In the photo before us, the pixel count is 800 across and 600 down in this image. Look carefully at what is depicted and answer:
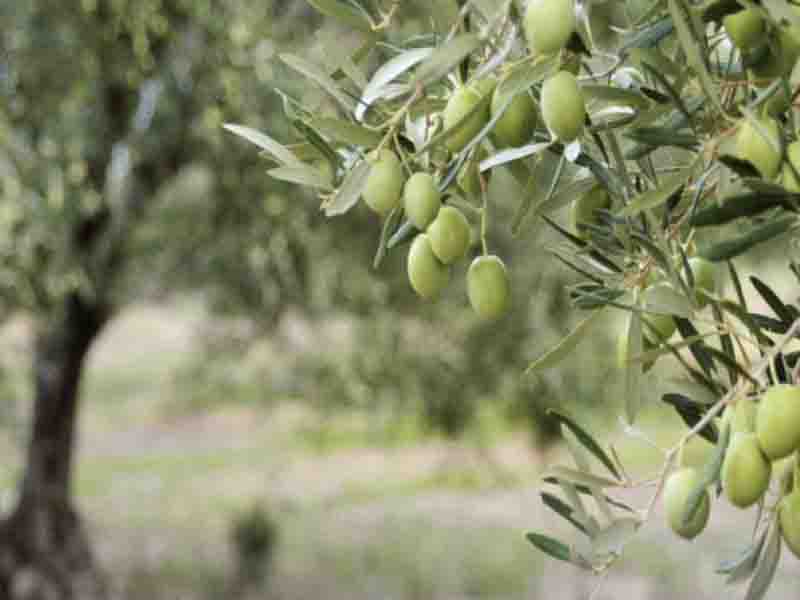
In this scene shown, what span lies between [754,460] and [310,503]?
24.5 ft

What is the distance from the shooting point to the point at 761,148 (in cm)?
37

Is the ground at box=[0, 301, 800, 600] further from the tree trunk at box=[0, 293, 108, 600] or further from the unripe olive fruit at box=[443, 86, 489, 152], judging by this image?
the unripe olive fruit at box=[443, 86, 489, 152]

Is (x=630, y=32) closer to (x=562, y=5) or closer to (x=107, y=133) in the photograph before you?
(x=562, y=5)

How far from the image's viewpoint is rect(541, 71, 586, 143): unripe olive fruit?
38 cm

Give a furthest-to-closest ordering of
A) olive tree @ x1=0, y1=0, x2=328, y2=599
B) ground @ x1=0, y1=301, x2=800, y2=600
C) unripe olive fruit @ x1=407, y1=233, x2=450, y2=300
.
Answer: ground @ x1=0, y1=301, x2=800, y2=600 < olive tree @ x1=0, y1=0, x2=328, y2=599 < unripe olive fruit @ x1=407, y1=233, x2=450, y2=300

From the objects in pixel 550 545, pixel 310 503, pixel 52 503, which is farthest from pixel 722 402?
pixel 310 503

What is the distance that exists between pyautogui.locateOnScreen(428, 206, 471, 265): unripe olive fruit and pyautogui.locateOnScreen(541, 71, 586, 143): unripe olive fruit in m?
0.06

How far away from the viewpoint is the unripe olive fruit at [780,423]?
36 cm

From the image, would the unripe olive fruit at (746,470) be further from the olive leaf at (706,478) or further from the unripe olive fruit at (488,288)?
the unripe olive fruit at (488,288)

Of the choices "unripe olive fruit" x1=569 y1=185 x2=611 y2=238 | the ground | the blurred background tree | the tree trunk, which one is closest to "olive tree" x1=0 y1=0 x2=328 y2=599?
the blurred background tree

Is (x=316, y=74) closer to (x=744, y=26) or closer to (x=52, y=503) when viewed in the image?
(x=744, y=26)

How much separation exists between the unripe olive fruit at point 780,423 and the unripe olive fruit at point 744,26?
0.11 m

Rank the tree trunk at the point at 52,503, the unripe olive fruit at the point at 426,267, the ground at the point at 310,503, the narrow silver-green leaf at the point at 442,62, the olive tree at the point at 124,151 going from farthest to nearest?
the ground at the point at 310,503 → the tree trunk at the point at 52,503 → the olive tree at the point at 124,151 → the unripe olive fruit at the point at 426,267 → the narrow silver-green leaf at the point at 442,62

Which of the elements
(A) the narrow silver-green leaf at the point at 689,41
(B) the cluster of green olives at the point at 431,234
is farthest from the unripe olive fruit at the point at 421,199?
(A) the narrow silver-green leaf at the point at 689,41
